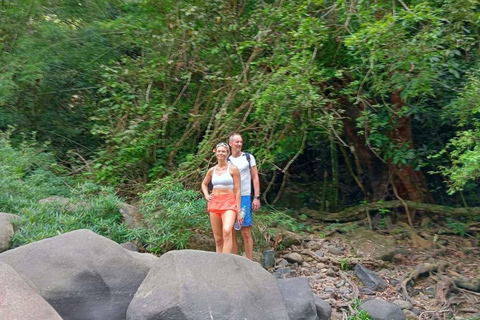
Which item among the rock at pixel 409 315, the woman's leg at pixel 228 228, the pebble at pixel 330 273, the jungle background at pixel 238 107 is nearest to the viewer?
the woman's leg at pixel 228 228

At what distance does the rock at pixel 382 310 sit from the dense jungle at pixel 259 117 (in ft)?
0.63

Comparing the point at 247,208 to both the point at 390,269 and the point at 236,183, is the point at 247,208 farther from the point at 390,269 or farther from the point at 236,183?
the point at 390,269

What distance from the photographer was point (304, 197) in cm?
1077

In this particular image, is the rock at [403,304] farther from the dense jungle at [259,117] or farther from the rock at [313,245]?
the rock at [313,245]

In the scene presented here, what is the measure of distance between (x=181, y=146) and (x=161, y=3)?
225 centimetres

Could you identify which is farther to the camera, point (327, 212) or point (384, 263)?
point (327, 212)

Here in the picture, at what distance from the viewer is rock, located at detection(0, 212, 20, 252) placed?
618cm

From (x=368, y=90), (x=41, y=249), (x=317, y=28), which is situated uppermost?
(x=317, y=28)

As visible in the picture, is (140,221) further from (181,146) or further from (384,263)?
(384,263)

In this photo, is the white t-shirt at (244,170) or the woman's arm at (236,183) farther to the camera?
the white t-shirt at (244,170)

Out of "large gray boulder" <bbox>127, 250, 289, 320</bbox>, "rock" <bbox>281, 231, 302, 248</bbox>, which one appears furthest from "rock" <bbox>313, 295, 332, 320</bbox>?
"rock" <bbox>281, 231, 302, 248</bbox>

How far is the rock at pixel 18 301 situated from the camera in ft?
13.8

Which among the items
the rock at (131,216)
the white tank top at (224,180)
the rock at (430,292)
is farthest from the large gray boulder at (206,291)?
the rock at (430,292)

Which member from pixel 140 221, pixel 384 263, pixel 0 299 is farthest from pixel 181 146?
pixel 0 299
